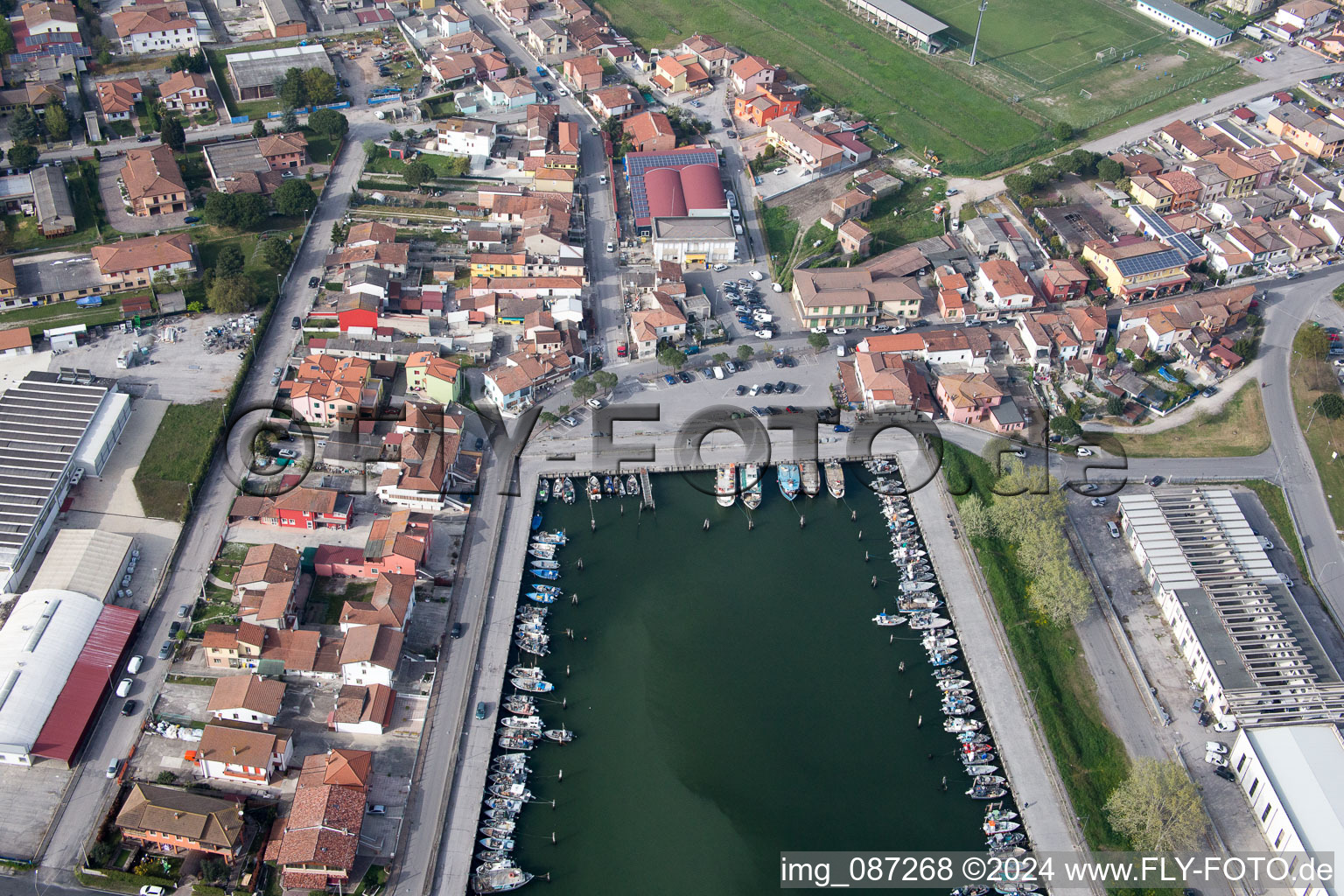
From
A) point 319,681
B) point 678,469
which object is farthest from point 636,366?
point 319,681

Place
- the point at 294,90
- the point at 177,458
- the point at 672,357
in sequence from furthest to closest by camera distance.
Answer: the point at 294,90, the point at 672,357, the point at 177,458

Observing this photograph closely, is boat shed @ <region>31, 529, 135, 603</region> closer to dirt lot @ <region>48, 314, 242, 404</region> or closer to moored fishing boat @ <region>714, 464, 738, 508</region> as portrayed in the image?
dirt lot @ <region>48, 314, 242, 404</region>

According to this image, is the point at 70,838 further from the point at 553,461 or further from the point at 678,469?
the point at 678,469

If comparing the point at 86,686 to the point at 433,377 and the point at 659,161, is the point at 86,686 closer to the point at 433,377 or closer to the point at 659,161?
the point at 433,377

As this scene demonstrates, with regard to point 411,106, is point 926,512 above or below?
below

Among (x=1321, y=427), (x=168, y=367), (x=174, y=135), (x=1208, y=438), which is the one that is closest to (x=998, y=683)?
(x=1208, y=438)

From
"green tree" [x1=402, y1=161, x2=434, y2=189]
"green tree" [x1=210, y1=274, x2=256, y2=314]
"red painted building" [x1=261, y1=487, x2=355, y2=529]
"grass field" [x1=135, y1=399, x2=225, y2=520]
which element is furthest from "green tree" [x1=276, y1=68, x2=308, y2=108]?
"red painted building" [x1=261, y1=487, x2=355, y2=529]

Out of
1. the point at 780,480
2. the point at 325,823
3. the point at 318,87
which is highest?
the point at 318,87
